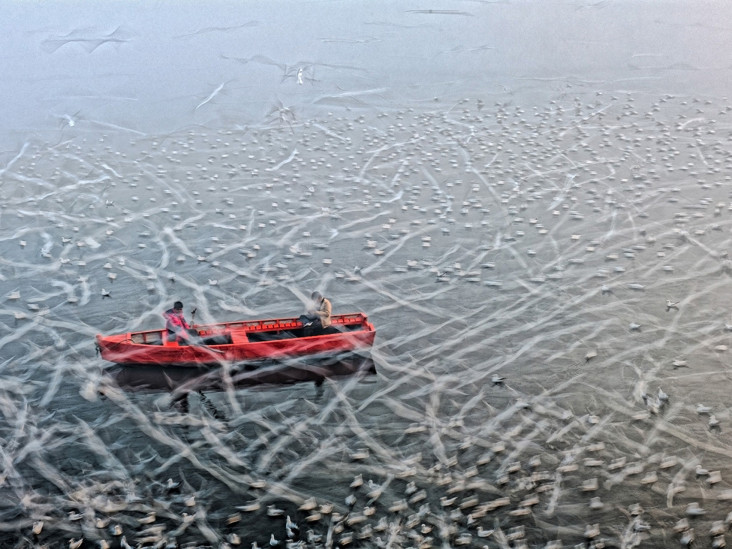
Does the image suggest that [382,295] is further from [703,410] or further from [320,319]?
[703,410]

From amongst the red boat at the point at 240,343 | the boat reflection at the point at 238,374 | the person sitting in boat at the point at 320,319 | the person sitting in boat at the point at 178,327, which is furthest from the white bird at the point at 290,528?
the person sitting in boat at the point at 178,327

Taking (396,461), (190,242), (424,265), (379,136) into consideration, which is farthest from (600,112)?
(396,461)

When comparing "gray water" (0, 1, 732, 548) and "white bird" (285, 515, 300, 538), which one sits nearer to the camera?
"white bird" (285, 515, 300, 538)

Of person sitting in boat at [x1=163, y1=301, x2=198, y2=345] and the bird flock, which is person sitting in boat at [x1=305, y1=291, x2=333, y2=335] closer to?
the bird flock

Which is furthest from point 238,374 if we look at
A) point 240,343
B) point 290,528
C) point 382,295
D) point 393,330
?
point 290,528

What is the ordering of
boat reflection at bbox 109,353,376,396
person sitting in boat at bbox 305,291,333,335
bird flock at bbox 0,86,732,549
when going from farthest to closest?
person sitting in boat at bbox 305,291,333,335
boat reflection at bbox 109,353,376,396
bird flock at bbox 0,86,732,549

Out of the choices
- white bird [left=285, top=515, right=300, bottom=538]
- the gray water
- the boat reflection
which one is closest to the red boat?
the boat reflection

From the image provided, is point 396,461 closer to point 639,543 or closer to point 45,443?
point 639,543

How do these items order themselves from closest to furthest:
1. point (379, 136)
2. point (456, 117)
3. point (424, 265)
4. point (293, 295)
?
1. point (293, 295)
2. point (424, 265)
3. point (379, 136)
4. point (456, 117)
